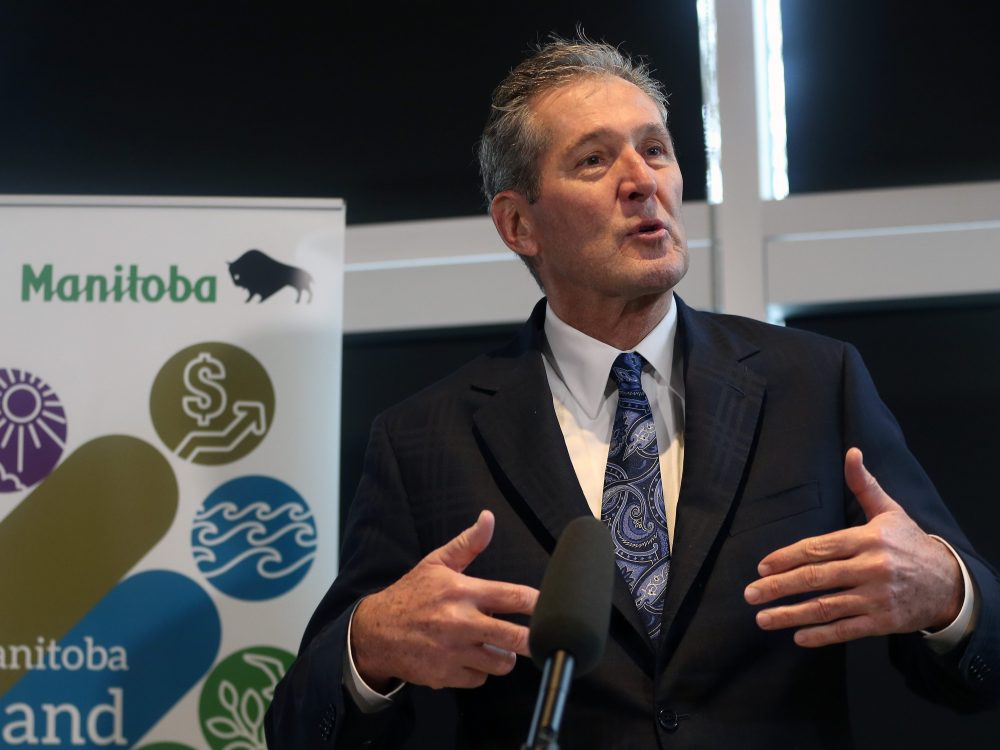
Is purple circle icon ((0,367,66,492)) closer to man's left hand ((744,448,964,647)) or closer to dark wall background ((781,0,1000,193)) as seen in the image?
man's left hand ((744,448,964,647))

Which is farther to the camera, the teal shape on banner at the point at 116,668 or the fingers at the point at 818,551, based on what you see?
the teal shape on banner at the point at 116,668

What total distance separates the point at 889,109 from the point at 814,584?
195 centimetres

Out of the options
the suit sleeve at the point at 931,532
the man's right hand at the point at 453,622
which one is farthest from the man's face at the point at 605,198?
the man's right hand at the point at 453,622

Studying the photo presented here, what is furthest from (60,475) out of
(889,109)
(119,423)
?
(889,109)

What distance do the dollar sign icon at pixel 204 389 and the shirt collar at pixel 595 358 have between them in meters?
0.92

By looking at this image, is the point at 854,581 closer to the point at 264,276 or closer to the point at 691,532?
the point at 691,532

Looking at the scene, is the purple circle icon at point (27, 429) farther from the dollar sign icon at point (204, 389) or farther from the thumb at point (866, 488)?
the thumb at point (866, 488)

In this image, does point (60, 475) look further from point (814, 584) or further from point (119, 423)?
point (814, 584)

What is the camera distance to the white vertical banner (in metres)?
2.72

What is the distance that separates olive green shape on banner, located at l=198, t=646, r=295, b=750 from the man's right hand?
3.33 ft

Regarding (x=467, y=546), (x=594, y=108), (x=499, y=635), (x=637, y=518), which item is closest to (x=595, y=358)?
(x=637, y=518)

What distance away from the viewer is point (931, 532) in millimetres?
1884

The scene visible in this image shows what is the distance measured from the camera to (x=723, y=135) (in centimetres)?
317

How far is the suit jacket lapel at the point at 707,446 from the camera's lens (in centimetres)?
188
